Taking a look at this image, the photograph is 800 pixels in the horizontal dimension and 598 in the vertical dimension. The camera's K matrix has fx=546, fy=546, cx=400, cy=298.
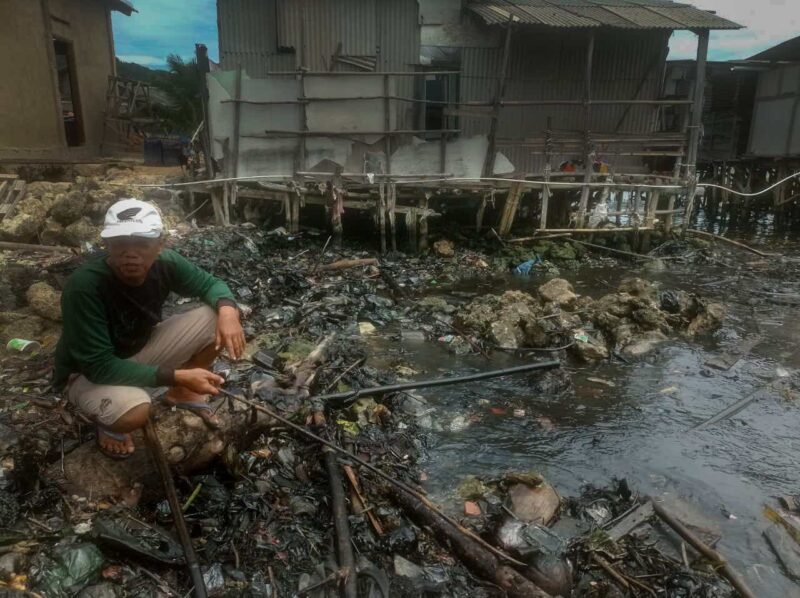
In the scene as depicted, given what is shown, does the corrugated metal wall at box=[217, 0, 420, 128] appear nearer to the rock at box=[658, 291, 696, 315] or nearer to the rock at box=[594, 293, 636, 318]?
the rock at box=[594, 293, 636, 318]

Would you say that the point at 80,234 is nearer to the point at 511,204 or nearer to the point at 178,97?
the point at 511,204

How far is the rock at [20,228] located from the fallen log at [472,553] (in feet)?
26.8

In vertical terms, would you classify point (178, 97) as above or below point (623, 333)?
above

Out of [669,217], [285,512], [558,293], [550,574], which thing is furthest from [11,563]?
[669,217]

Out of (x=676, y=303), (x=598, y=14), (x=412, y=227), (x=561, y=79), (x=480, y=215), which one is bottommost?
(x=676, y=303)

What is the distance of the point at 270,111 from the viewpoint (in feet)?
36.7

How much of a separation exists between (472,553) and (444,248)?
9.10m

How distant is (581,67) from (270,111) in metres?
7.31

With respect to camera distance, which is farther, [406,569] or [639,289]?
[639,289]

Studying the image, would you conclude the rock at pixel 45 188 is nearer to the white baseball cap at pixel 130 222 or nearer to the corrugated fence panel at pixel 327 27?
the corrugated fence panel at pixel 327 27

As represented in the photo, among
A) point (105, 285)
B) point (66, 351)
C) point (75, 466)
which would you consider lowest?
point (75, 466)

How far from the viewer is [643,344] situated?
7117 mm

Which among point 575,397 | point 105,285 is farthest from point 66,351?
point 575,397

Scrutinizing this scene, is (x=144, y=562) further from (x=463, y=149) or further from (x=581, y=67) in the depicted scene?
(x=581, y=67)
